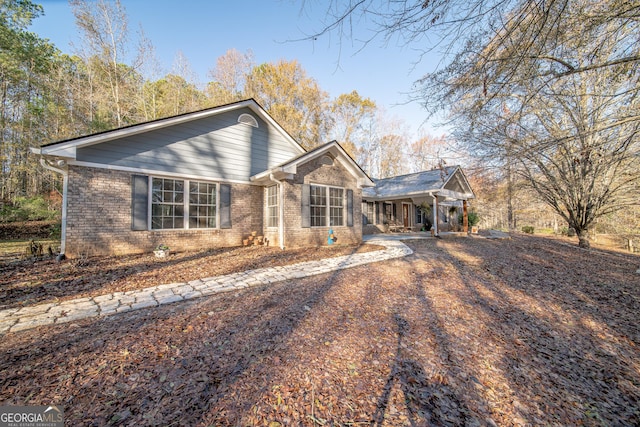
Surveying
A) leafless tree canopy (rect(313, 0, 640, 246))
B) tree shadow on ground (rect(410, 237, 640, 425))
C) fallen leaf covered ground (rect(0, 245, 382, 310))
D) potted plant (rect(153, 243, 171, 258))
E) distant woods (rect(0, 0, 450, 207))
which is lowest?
tree shadow on ground (rect(410, 237, 640, 425))

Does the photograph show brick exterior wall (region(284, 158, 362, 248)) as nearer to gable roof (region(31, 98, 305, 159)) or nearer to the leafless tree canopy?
gable roof (region(31, 98, 305, 159))

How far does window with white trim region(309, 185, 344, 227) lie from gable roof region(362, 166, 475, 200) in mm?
4639

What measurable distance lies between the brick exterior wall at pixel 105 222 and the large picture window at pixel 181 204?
0.32 meters

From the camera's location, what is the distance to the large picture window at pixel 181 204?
7867mm

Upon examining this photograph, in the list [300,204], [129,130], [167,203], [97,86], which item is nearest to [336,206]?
Answer: [300,204]

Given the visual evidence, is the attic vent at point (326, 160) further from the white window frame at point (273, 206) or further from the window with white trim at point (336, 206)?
the white window frame at point (273, 206)

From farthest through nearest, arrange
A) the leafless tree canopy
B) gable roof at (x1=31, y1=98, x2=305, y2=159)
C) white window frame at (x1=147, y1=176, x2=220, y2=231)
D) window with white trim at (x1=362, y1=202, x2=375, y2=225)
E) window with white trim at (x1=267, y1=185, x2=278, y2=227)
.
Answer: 1. window with white trim at (x1=362, y1=202, x2=375, y2=225)
2. window with white trim at (x1=267, y1=185, x2=278, y2=227)
3. white window frame at (x1=147, y1=176, x2=220, y2=231)
4. gable roof at (x1=31, y1=98, x2=305, y2=159)
5. the leafless tree canopy

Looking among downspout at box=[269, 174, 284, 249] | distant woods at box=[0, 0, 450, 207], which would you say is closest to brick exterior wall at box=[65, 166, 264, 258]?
downspout at box=[269, 174, 284, 249]

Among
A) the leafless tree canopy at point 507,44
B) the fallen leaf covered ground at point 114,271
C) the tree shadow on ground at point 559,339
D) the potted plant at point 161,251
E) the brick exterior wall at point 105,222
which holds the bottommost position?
the tree shadow on ground at point 559,339

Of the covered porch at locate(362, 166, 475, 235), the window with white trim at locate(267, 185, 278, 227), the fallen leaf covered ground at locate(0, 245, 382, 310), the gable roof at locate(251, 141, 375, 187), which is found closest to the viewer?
the fallen leaf covered ground at locate(0, 245, 382, 310)

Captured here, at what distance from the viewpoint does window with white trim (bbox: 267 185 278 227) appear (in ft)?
30.7

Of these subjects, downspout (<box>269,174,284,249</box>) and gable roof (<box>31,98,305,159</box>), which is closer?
gable roof (<box>31,98,305,159</box>)

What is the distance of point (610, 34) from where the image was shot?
3.46 metres

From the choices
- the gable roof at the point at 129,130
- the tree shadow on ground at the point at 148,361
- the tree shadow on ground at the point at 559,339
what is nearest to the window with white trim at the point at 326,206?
the gable roof at the point at 129,130
